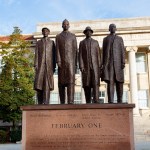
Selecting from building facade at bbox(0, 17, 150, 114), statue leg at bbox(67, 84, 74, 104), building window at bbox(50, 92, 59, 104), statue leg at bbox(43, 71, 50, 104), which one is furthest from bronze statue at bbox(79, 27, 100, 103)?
building window at bbox(50, 92, 59, 104)

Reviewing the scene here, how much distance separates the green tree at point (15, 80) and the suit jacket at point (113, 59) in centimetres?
1875

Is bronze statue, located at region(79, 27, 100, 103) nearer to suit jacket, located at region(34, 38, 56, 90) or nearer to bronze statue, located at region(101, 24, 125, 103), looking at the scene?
bronze statue, located at region(101, 24, 125, 103)

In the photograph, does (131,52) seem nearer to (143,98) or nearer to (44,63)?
(143,98)

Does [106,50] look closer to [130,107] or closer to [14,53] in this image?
[130,107]

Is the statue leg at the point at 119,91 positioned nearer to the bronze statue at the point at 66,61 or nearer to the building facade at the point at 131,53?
the bronze statue at the point at 66,61

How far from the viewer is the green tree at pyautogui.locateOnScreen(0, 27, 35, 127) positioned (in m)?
28.4

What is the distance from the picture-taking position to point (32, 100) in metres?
29.2

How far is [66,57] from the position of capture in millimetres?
10266

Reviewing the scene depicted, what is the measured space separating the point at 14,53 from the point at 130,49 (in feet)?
38.0

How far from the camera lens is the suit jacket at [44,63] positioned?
1031 centimetres

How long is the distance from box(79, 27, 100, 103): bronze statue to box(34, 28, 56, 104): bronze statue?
946 mm

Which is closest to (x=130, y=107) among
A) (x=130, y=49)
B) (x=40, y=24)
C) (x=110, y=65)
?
(x=110, y=65)

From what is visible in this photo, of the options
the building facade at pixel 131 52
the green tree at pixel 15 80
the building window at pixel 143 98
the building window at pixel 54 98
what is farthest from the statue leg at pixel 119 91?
the building window at pixel 54 98

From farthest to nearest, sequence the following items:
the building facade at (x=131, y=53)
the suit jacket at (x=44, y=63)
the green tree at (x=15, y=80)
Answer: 1. the building facade at (x=131, y=53)
2. the green tree at (x=15, y=80)
3. the suit jacket at (x=44, y=63)
